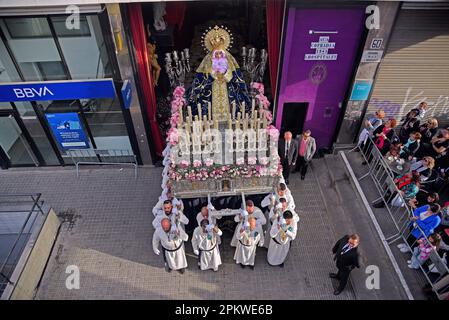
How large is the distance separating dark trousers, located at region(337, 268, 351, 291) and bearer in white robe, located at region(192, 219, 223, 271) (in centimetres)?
306

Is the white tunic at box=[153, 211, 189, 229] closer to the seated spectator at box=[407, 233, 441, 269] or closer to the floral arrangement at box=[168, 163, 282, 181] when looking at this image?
the floral arrangement at box=[168, 163, 282, 181]

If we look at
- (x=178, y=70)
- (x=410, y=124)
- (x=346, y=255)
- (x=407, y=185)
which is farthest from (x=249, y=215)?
(x=410, y=124)

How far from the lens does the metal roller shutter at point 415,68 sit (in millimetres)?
9906

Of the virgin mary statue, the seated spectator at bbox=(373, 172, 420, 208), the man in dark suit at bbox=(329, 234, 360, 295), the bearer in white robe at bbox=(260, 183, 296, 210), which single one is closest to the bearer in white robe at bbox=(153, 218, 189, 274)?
the bearer in white robe at bbox=(260, 183, 296, 210)

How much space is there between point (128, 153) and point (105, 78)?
119 inches

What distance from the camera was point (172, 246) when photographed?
8.55m

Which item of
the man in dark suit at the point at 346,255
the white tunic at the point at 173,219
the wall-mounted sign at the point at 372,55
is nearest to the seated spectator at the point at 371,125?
the wall-mounted sign at the point at 372,55

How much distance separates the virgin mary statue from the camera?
32.0 ft

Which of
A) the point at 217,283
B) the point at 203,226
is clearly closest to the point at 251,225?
the point at 203,226

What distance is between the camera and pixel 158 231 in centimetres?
855

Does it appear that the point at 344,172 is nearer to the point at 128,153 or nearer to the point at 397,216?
the point at 397,216

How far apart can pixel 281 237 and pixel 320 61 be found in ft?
18.3
